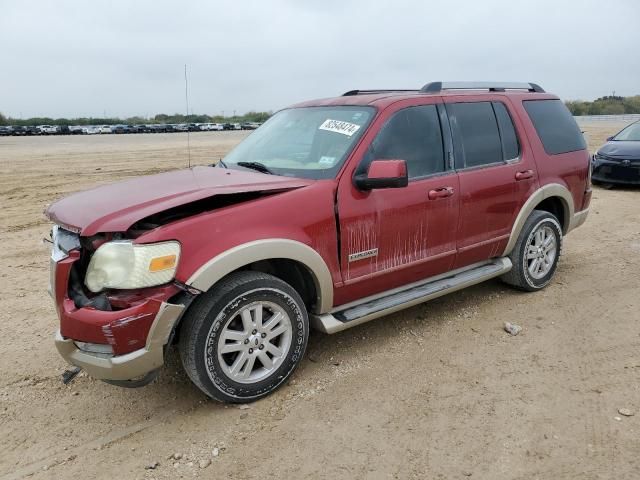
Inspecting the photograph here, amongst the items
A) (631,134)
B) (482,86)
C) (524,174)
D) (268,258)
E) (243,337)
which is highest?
(482,86)

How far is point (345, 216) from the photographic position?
11.5 ft

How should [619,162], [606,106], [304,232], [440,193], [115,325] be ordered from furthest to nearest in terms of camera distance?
[606,106], [619,162], [440,193], [304,232], [115,325]

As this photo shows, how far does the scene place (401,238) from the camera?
3809mm

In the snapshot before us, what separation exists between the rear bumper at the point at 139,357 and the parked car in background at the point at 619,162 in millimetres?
9839

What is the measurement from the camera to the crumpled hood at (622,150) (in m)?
10.8

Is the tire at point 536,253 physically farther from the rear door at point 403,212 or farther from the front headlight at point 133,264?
the front headlight at point 133,264

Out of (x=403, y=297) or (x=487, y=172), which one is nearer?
(x=403, y=297)

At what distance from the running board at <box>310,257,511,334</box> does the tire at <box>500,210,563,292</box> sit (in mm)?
179

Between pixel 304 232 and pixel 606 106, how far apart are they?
228 ft

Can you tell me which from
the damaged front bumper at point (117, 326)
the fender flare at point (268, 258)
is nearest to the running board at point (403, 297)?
the fender flare at point (268, 258)

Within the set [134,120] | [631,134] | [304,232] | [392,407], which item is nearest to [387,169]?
[304,232]

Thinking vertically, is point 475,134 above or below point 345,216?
above

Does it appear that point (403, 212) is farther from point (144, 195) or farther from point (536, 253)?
point (536, 253)

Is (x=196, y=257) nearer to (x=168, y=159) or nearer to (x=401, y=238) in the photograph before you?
(x=401, y=238)
